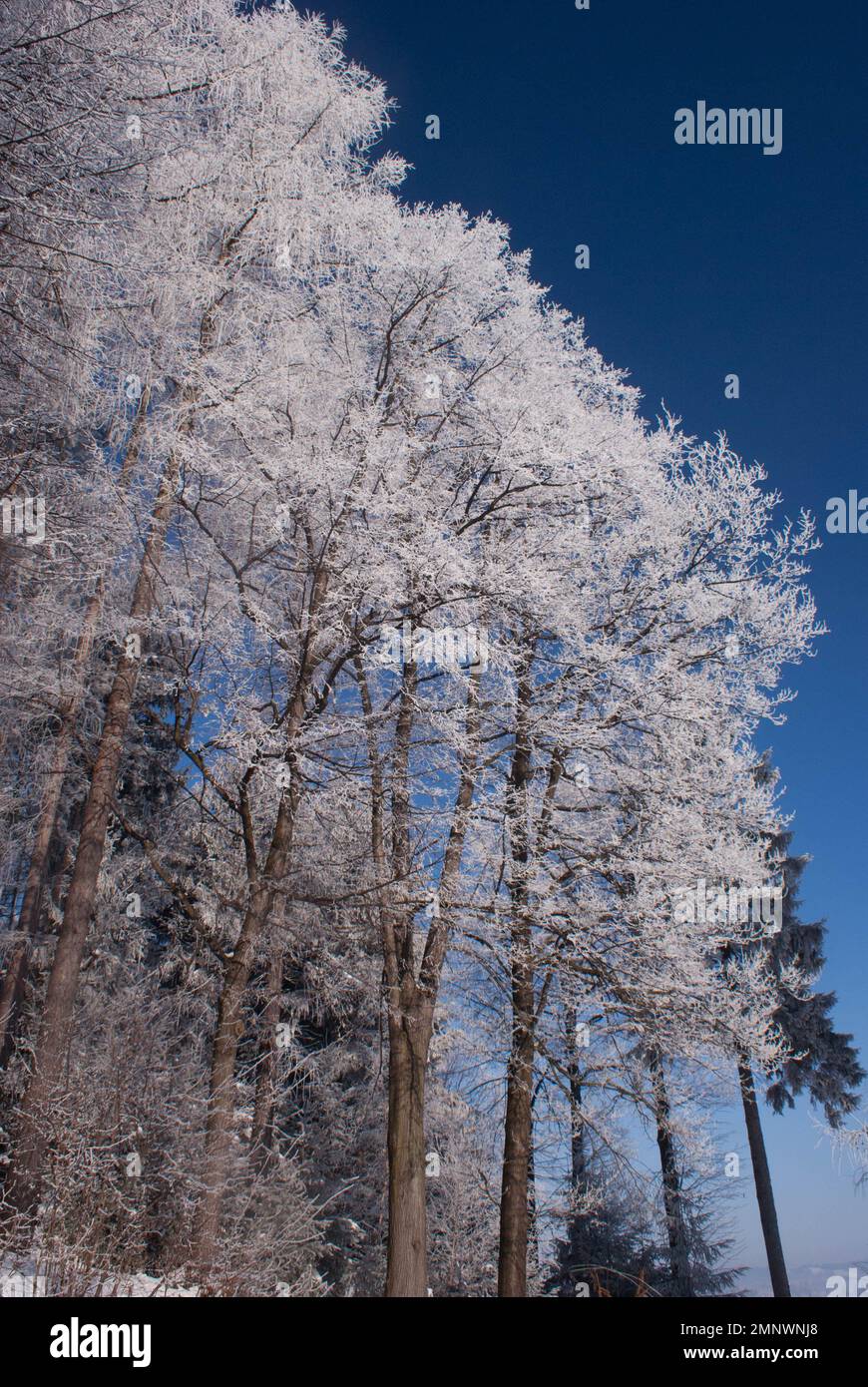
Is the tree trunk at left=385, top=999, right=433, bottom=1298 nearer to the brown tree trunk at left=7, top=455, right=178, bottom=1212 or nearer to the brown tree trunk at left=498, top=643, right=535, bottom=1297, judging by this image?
the brown tree trunk at left=498, top=643, right=535, bottom=1297

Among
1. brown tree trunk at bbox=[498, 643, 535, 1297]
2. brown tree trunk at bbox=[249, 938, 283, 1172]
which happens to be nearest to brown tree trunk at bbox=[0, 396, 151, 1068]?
brown tree trunk at bbox=[249, 938, 283, 1172]

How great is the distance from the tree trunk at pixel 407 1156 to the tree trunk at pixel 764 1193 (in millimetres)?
6626

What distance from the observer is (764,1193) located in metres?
15.4

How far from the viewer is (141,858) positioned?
1460 cm

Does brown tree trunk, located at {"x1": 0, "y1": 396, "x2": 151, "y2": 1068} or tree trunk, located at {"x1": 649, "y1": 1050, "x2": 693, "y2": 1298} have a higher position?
brown tree trunk, located at {"x1": 0, "y1": 396, "x2": 151, "y2": 1068}

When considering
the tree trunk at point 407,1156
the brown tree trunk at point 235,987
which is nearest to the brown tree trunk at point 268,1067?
the tree trunk at point 407,1156

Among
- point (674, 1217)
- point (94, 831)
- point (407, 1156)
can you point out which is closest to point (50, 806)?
point (94, 831)

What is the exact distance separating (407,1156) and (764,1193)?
916 centimetres

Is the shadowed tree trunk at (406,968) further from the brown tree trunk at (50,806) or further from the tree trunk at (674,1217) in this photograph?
the tree trunk at (674,1217)

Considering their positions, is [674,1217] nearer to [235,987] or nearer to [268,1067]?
[268,1067]

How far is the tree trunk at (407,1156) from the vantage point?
884 cm

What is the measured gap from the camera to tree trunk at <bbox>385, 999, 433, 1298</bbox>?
8844 mm

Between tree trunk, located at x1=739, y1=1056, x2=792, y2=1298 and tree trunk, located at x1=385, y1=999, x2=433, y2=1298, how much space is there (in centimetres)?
663
